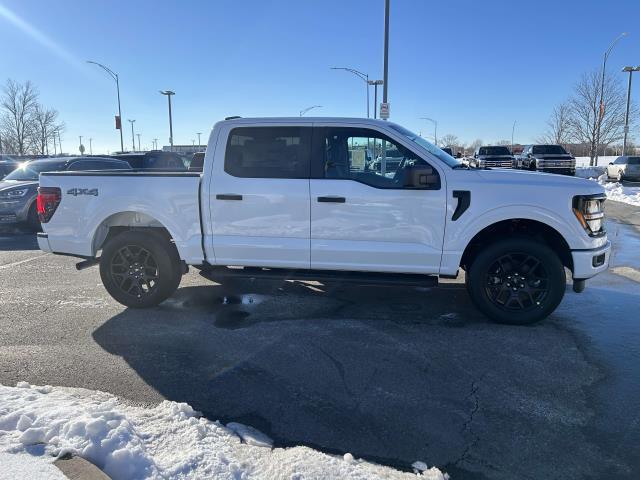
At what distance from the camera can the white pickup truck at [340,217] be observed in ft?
15.7

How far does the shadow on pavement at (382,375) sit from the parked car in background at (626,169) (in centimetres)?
2628

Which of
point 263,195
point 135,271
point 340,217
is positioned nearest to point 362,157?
point 340,217

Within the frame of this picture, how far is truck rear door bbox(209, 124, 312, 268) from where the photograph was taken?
508cm

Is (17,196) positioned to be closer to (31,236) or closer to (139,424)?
(31,236)

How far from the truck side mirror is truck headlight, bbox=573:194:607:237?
53.4 inches

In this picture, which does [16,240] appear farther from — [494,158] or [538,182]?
[494,158]

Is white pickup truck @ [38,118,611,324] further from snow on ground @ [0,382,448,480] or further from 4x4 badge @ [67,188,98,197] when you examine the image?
snow on ground @ [0,382,448,480]

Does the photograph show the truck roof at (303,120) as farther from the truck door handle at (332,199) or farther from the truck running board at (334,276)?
the truck running board at (334,276)

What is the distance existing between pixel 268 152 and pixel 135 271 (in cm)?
208

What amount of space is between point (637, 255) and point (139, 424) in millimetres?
8339

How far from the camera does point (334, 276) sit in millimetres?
5176

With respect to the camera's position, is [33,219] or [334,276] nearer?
[334,276]

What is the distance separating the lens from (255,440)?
2.98 meters

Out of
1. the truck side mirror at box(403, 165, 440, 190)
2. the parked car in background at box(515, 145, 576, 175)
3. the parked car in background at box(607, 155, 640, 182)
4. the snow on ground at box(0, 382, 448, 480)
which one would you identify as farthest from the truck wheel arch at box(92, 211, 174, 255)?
the parked car in background at box(607, 155, 640, 182)
